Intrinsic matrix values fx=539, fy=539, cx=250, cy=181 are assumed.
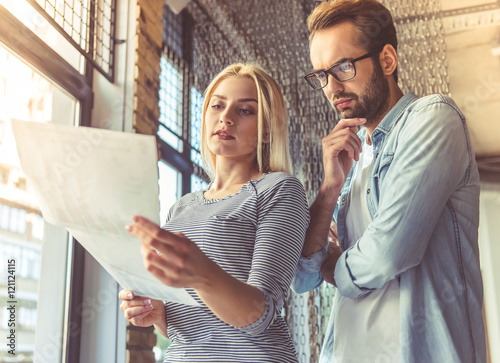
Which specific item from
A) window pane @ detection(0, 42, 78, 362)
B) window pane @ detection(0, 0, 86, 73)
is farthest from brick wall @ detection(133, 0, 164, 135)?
window pane @ detection(0, 42, 78, 362)

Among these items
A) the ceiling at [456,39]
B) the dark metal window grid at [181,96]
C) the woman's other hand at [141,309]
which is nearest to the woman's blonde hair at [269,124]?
the woman's other hand at [141,309]

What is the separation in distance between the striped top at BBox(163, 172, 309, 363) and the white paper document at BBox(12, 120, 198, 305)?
0.15 metres

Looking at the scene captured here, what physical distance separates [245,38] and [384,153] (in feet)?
8.64

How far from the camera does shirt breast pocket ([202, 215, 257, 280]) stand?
83cm

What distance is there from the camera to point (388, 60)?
1137 mm

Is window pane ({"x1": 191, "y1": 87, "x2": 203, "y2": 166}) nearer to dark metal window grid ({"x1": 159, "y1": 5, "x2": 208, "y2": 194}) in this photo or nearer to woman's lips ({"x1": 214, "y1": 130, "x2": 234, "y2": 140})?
dark metal window grid ({"x1": 159, "y1": 5, "x2": 208, "y2": 194})

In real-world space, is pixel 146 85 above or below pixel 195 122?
below

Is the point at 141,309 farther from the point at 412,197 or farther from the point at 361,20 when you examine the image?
the point at 361,20

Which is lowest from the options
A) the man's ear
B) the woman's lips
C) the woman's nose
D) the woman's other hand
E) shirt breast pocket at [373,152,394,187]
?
the woman's other hand

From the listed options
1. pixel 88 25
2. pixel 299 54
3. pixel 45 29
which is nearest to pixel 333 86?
pixel 45 29

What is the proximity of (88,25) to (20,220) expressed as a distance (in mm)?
886

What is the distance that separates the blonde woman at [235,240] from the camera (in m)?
0.61

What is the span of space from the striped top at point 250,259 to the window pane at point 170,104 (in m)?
1.81

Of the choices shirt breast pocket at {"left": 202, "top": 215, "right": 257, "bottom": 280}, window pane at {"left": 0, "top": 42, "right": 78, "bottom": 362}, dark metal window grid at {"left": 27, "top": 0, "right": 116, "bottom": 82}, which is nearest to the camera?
shirt breast pocket at {"left": 202, "top": 215, "right": 257, "bottom": 280}
